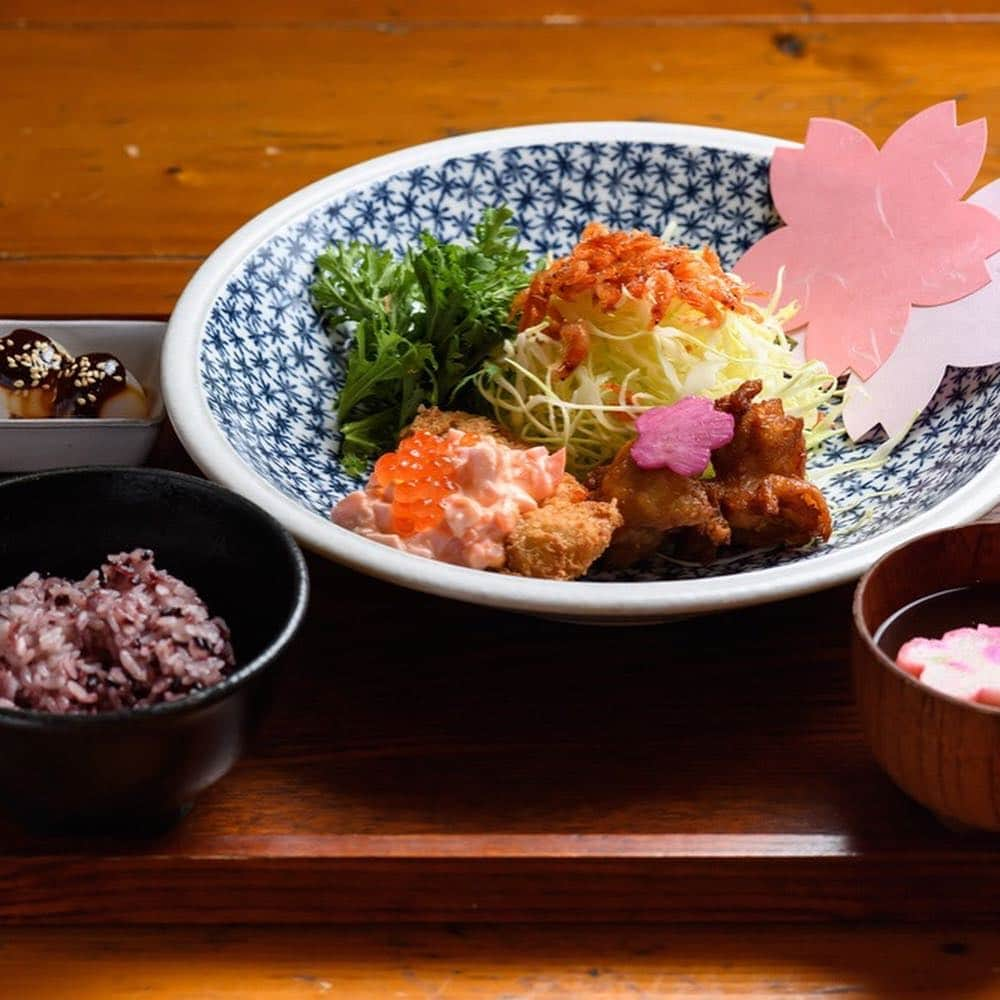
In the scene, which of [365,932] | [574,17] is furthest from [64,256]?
[365,932]

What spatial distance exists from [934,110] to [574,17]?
1869mm

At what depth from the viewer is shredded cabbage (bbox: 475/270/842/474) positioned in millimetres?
2178

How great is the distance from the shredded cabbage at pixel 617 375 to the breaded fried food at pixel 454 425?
0.20 feet

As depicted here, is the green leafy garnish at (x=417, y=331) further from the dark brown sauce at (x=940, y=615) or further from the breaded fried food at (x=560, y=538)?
the dark brown sauce at (x=940, y=615)

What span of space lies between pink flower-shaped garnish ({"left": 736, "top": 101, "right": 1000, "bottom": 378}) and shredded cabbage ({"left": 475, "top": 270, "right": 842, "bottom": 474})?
0.63ft

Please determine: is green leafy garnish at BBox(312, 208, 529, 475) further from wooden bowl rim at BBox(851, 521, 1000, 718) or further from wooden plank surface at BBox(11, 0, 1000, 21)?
wooden plank surface at BBox(11, 0, 1000, 21)

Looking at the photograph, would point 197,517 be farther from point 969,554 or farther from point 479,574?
point 969,554

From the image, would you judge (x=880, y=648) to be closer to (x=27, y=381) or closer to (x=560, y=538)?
(x=560, y=538)

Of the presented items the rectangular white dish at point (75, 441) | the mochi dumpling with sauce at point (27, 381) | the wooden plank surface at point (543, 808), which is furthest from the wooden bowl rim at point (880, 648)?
the mochi dumpling with sauce at point (27, 381)

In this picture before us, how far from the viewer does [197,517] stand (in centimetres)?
176

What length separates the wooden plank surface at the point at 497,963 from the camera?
156 cm

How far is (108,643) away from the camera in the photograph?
1594 millimetres

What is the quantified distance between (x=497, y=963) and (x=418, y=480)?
2.07 feet

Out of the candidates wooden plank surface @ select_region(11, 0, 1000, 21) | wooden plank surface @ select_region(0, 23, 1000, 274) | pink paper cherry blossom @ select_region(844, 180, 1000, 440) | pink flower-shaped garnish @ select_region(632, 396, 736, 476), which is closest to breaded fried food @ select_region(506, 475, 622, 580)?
pink flower-shaped garnish @ select_region(632, 396, 736, 476)
